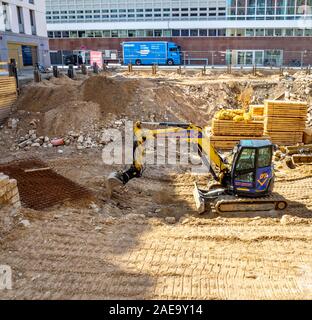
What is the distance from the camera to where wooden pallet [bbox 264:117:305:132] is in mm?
17234

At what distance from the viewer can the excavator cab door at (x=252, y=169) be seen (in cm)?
1029

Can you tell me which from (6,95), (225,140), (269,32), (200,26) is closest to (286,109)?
(225,140)

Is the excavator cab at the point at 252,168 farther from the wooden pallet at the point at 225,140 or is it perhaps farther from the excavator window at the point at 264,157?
the wooden pallet at the point at 225,140

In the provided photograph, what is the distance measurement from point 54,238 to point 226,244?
12.8 ft

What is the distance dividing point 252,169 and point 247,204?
1.07 m

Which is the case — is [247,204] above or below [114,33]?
below

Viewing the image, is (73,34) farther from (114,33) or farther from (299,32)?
(299,32)

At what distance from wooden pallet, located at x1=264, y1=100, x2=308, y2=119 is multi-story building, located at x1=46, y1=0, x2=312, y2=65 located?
26.3m

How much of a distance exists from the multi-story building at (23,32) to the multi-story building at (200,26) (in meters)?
12.9

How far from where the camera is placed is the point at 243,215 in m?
10.9

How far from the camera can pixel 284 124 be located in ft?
56.7

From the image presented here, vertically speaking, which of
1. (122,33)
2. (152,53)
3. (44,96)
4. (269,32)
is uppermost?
(122,33)

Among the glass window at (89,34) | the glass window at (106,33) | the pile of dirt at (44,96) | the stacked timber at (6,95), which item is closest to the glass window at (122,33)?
the glass window at (106,33)

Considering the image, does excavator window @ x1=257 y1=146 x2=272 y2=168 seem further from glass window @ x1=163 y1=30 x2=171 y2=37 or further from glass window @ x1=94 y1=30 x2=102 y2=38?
glass window @ x1=94 y1=30 x2=102 y2=38
